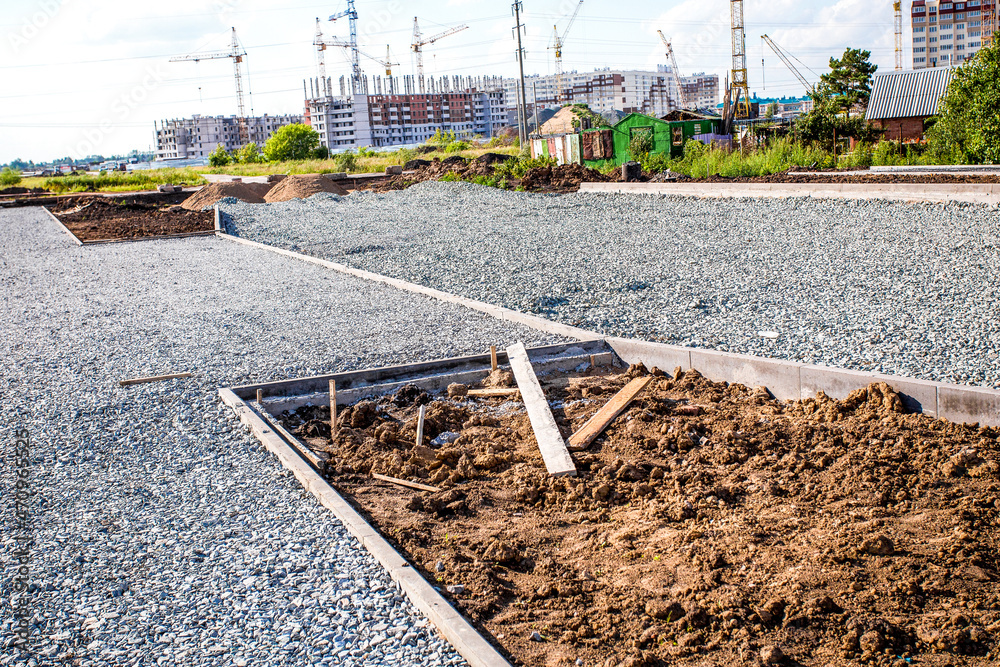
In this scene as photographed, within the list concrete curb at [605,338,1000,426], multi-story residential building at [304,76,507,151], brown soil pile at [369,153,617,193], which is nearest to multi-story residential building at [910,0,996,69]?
multi-story residential building at [304,76,507,151]

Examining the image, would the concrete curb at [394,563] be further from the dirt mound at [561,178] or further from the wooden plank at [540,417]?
the dirt mound at [561,178]

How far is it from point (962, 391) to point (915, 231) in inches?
290

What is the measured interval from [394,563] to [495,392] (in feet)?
9.25

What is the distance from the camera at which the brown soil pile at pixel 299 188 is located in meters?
28.8

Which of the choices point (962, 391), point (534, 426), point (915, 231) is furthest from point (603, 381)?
point (915, 231)

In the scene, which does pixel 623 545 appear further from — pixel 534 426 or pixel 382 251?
pixel 382 251

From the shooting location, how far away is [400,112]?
152750mm

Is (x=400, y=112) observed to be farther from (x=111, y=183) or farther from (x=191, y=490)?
(x=191, y=490)

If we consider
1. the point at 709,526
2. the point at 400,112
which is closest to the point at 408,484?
the point at 709,526

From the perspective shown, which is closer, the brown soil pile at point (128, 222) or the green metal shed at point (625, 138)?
the brown soil pile at point (128, 222)

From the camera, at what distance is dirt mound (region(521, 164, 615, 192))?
22203 mm

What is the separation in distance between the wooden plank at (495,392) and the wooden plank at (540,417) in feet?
0.28

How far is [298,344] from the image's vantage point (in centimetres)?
795

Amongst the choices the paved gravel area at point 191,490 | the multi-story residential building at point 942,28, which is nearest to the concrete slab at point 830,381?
the paved gravel area at point 191,490
